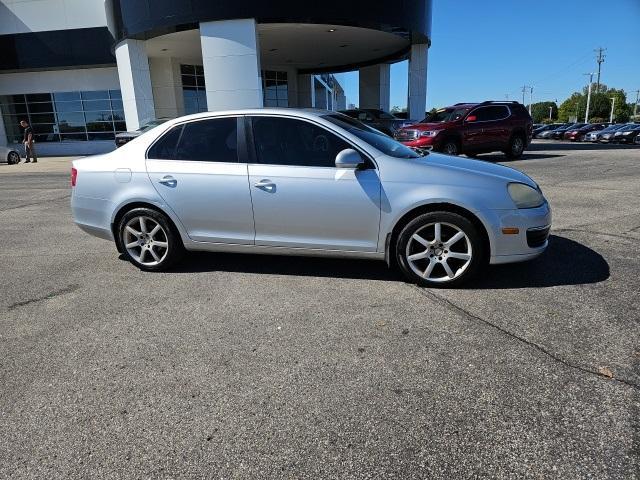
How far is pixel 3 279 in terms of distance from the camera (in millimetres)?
4988

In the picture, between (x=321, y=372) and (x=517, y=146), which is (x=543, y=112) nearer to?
(x=517, y=146)

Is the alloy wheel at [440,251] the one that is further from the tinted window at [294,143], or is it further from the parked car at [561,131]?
the parked car at [561,131]

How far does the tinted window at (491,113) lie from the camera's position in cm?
1452

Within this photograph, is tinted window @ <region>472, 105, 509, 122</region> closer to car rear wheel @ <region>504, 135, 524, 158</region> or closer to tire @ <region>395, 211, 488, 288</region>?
car rear wheel @ <region>504, 135, 524, 158</region>

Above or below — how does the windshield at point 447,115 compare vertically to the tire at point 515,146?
above

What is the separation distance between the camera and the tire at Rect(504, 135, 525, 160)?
50.9 feet

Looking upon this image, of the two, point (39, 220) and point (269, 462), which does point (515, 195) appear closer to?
point (269, 462)

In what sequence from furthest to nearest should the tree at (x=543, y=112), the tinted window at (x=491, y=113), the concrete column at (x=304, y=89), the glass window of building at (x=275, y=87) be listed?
1. the tree at (x=543, y=112)
2. the concrete column at (x=304, y=89)
3. the glass window of building at (x=275, y=87)
4. the tinted window at (x=491, y=113)

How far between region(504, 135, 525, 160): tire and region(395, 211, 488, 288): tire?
12694mm

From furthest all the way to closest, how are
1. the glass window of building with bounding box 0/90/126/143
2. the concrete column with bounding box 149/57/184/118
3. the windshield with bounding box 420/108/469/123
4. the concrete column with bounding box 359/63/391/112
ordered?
the concrete column with bounding box 359/63/391/112
the glass window of building with bounding box 0/90/126/143
the concrete column with bounding box 149/57/184/118
the windshield with bounding box 420/108/469/123

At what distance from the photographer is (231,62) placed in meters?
16.9

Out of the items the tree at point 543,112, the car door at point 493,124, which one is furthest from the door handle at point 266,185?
the tree at point 543,112

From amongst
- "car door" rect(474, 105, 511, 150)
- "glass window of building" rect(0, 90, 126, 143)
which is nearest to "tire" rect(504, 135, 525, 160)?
"car door" rect(474, 105, 511, 150)

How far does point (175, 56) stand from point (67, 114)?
7.52m
